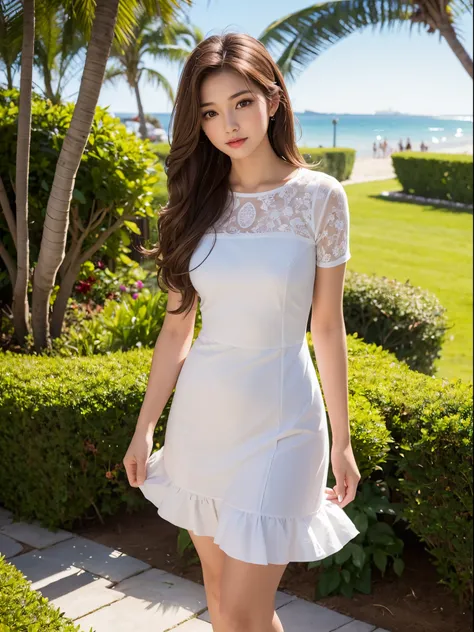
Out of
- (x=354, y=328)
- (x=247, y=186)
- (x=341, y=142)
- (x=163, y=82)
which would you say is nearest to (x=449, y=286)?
(x=354, y=328)

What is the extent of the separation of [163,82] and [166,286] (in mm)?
28569

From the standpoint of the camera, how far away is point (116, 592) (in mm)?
3975

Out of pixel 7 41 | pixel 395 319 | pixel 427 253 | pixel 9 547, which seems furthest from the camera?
pixel 427 253

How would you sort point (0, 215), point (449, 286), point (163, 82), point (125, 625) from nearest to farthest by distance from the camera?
point (125, 625), point (0, 215), point (449, 286), point (163, 82)

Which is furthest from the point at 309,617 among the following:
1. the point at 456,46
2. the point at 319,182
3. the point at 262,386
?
the point at 456,46

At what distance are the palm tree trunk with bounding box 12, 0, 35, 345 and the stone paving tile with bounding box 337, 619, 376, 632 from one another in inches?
122

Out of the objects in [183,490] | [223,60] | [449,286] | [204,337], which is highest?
[223,60]

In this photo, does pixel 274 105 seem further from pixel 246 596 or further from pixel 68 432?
pixel 68 432

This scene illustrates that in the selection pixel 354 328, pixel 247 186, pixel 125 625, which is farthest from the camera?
pixel 354 328

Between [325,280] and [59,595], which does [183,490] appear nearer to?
[325,280]

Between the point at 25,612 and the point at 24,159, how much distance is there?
346cm

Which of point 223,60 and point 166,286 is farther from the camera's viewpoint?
point 166,286

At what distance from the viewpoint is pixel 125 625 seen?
12.1 feet

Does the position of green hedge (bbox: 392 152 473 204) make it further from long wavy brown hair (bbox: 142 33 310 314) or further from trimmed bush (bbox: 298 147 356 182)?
long wavy brown hair (bbox: 142 33 310 314)
